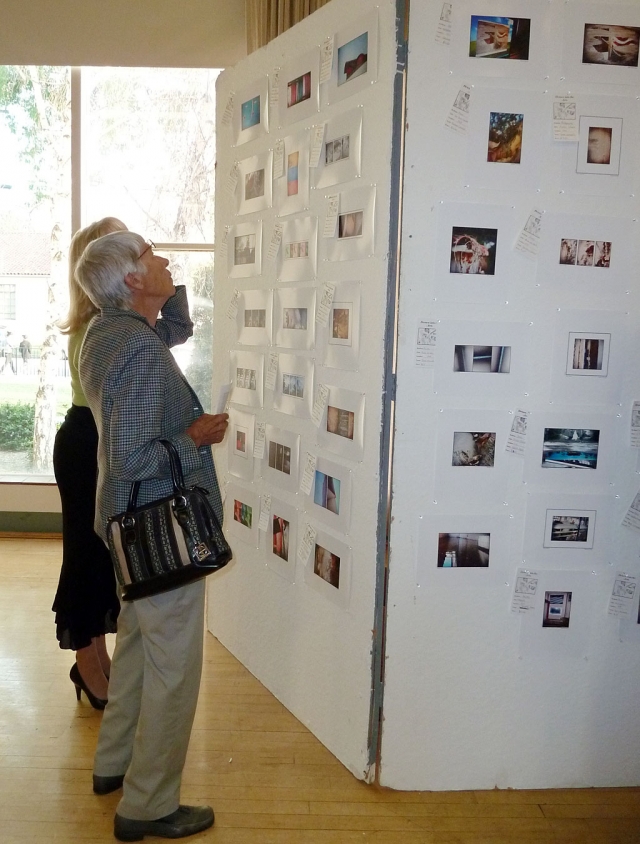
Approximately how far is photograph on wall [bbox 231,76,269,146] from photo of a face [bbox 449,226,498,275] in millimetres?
1034

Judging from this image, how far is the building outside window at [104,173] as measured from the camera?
4930 millimetres

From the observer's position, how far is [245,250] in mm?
3090

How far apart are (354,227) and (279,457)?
899 millimetres

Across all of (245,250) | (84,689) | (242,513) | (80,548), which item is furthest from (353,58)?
(84,689)

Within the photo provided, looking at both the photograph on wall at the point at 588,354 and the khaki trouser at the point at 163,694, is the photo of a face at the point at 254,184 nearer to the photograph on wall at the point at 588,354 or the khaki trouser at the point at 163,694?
the photograph on wall at the point at 588,354

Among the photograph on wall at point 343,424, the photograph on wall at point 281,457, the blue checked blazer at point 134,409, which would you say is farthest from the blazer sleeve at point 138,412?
the photograph on wall at point 281,457

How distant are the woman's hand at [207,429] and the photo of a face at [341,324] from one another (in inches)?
20.5

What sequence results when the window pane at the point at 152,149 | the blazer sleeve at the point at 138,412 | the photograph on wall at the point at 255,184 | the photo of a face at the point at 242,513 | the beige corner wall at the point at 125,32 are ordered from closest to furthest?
1. the blazer sleeve at the point at 138,412
2. the photograph on wall at the point at 255,184
3. the photo of a face at the point at 242,513
4. the beige corner wall at the point at 125,32
5. the window pane at the point at 152,149

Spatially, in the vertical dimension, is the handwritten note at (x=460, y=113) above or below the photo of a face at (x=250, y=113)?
below

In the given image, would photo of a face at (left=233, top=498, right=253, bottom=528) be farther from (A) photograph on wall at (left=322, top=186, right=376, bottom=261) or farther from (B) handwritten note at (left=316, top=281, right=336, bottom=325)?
(A) photograph on wall at (left=322, top=186, right=376, bottom=261)

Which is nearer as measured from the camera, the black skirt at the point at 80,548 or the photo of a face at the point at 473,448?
the photo of a face at the point at 473,448

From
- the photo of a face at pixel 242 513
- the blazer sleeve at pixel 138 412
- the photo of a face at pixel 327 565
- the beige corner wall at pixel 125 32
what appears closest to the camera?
the blazer sleeve at pixel 138 412

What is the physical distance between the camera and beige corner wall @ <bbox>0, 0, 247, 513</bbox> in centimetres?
459

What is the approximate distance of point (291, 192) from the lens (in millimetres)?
2715
